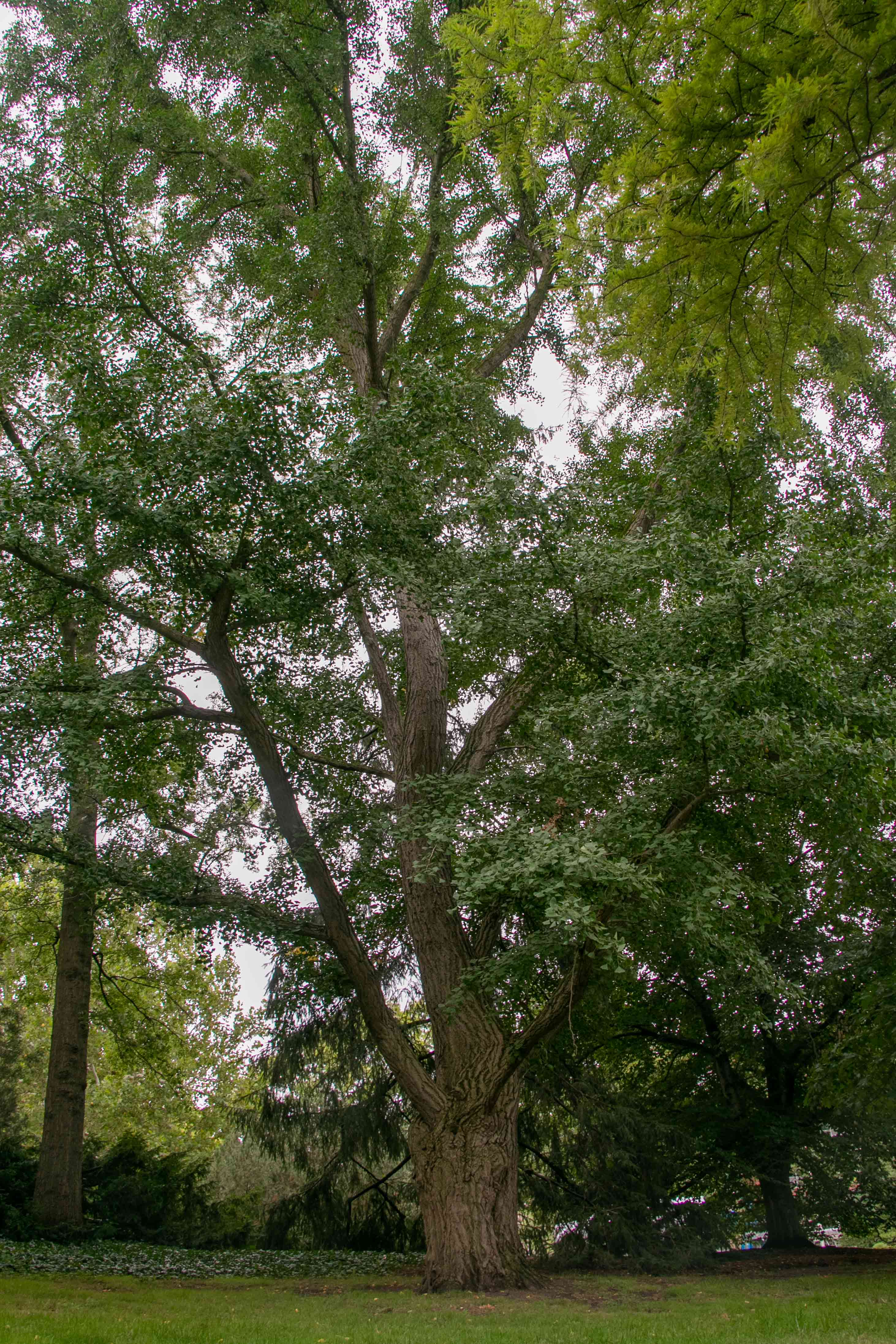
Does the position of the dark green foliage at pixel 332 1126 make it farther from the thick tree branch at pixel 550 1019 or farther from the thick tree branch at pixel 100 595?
the thick tree branch at pixel 100 595

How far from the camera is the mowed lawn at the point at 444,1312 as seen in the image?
5.61m

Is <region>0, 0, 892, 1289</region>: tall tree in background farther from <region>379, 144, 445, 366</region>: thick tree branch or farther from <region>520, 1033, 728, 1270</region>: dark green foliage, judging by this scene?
<region>520, 1033, 728, 1270</region>: dark green foliage

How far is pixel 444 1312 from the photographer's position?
686cm

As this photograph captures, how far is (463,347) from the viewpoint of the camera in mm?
14289

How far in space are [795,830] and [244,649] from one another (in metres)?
6.76

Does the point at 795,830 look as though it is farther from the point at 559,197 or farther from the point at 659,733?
the point at 559,197

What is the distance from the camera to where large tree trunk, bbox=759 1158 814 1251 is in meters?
12.8

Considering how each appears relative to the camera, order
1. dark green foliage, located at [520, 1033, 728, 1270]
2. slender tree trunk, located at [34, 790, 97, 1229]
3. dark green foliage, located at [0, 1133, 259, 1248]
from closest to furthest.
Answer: dark green foliage, located at [520, 1033, 728, 1270]
slender tree trunk, located at [34, 790, 97, 1229]
dark green foliage, located at [0, 1133, 259, 1248]

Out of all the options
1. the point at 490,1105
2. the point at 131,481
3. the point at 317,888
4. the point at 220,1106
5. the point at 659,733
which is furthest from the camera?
the point at 220,1106

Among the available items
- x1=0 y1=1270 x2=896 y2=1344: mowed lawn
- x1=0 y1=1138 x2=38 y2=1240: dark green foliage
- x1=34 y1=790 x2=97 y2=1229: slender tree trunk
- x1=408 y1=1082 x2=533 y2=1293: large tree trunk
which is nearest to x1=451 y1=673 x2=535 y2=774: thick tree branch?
x1=408 y1=1082 x2=533 y2=1293: large tree trunk

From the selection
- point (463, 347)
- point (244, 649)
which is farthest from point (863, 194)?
point (463, 347)

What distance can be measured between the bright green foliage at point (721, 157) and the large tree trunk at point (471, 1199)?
7193 millimetres

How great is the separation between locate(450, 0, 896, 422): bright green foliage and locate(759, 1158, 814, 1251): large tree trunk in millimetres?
12236

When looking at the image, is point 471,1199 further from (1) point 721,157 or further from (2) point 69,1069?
(1) point 721,157
